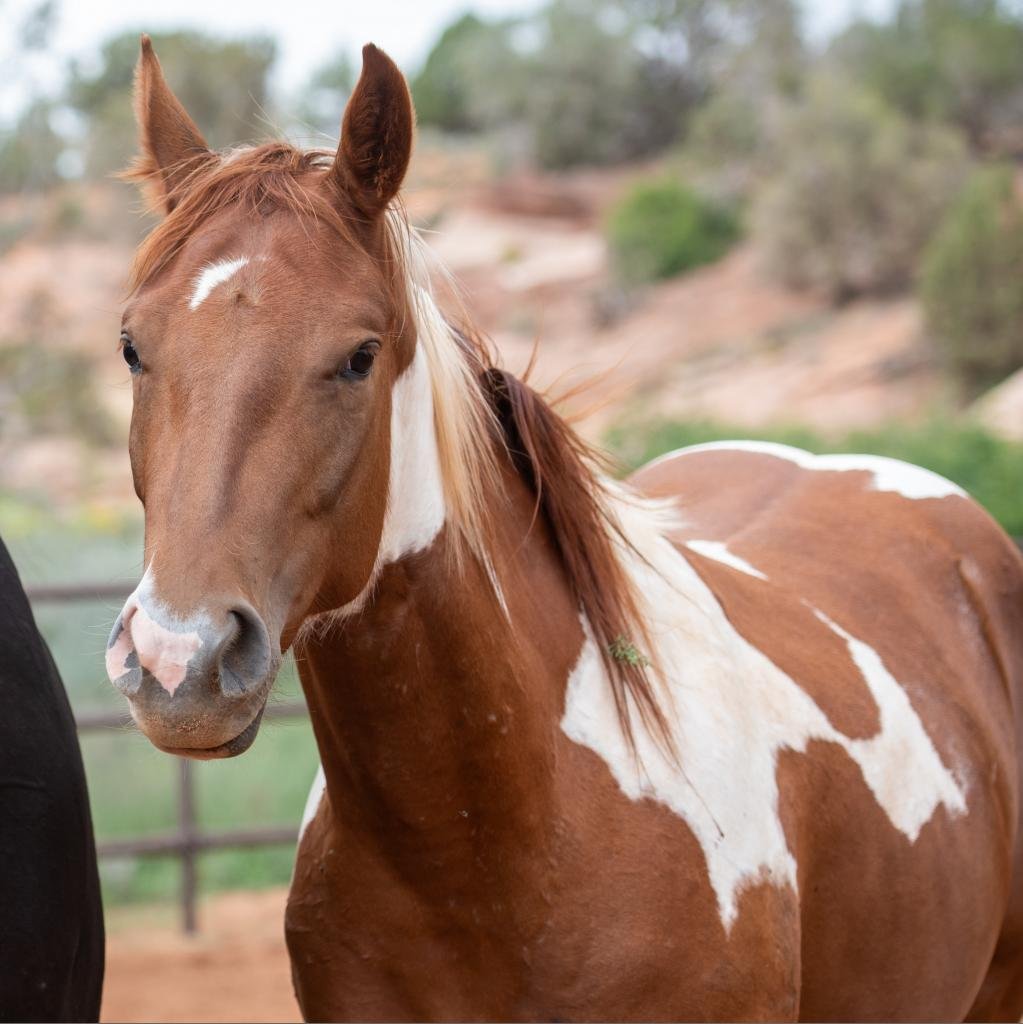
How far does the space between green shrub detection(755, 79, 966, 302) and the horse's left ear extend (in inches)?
842

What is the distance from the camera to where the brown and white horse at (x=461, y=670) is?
165 cm

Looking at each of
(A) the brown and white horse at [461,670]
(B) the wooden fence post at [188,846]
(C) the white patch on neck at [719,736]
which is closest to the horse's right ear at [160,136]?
(A) the brown and white horse at [461,670]

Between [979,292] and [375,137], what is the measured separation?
1782cm

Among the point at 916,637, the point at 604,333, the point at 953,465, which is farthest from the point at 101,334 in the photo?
the point at 916,637

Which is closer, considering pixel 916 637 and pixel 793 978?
pixel 793 978

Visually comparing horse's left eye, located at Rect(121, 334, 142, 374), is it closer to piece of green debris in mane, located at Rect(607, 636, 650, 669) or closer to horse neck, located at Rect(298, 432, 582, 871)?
horse neck, located at Rect(298, 432, 582, 871)

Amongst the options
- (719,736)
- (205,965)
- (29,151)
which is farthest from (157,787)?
(29,151)

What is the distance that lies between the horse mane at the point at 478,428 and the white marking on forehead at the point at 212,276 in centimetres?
12

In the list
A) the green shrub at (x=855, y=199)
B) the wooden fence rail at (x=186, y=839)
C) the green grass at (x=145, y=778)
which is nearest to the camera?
the wooden fence rail at (x=186, y=839)

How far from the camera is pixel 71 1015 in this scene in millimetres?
1840

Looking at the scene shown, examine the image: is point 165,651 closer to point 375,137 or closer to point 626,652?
point 375,137

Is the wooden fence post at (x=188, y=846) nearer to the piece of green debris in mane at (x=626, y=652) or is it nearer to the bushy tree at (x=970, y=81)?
the piece of green debris in mane at (x=626, y=652)

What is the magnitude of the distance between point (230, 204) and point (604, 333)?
75.9 feet

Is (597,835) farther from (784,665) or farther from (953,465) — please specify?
(953,465)
